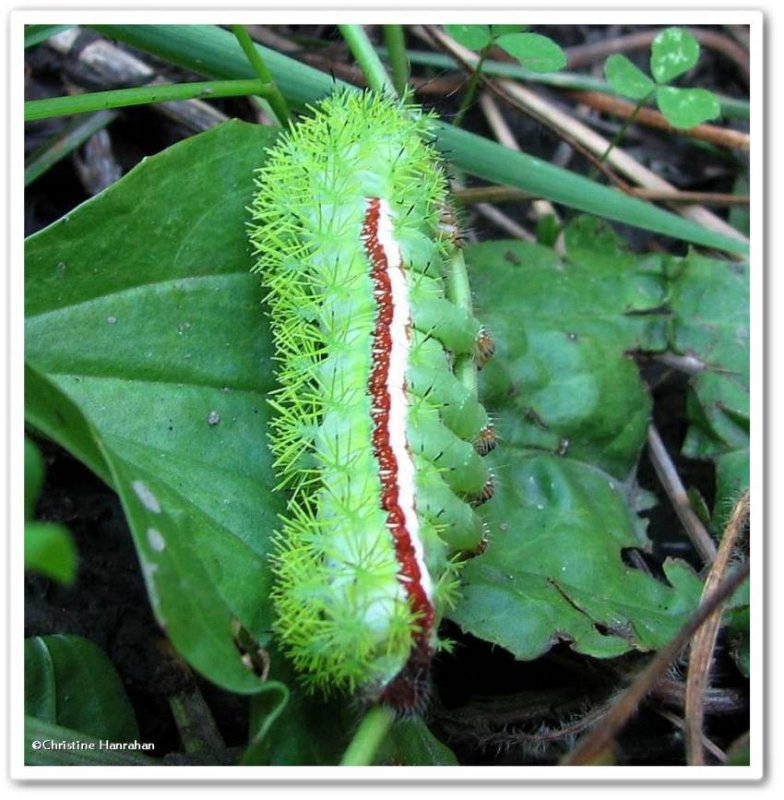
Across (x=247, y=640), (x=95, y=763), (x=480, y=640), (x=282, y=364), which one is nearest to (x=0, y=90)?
(x=282, y=364)

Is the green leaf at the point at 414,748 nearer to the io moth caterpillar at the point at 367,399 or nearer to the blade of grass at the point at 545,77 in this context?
the io moth caterpillar at the point at 367,399

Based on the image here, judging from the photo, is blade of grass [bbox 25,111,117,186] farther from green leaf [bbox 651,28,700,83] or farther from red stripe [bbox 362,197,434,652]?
green leaf [bbox 651,28,700,83]

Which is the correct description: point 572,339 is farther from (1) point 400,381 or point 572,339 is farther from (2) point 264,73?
(2) point 264,73

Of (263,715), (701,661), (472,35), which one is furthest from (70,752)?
(472,35)

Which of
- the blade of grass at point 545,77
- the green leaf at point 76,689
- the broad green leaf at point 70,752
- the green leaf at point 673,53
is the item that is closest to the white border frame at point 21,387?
the broad green leaf at point 70,752

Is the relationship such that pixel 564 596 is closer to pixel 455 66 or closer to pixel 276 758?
Answer: pixel 276 758
